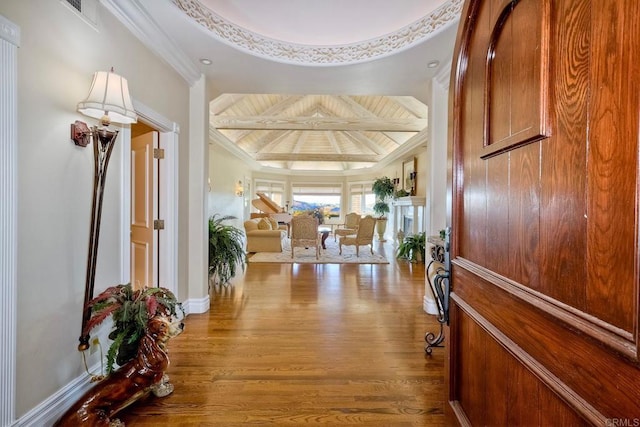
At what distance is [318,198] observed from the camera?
40.3ft

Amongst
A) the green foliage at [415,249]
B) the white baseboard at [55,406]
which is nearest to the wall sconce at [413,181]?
the green foliage at [415,249]

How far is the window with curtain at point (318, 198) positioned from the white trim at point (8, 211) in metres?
10.7

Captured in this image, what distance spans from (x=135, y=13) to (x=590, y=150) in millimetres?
2778

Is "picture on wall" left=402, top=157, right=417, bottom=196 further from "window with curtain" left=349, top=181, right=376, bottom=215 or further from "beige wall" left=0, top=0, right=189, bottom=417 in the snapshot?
"beige wall" left=0, top=0, right=189, bottom=417

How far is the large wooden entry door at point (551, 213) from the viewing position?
55cm

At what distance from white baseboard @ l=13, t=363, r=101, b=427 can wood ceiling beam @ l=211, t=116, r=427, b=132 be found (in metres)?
5.06

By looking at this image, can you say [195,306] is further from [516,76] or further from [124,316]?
[516,76]

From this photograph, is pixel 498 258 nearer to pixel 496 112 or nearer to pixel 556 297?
pixel 556 297

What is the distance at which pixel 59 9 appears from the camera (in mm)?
1551

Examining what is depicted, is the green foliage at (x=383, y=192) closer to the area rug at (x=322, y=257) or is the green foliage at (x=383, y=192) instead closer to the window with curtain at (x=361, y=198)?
the window with curtain at (x=361, y=198)

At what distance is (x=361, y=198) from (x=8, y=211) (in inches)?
419

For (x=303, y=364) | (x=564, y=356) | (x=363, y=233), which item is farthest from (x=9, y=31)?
(x=363, y=233)

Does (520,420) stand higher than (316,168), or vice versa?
(316,168)

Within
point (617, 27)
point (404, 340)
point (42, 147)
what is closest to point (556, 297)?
point (617, 27)
